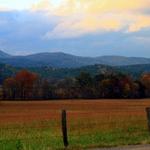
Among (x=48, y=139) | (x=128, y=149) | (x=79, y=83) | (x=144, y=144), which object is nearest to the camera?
(x=128, y=149)

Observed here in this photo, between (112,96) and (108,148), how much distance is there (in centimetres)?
8562

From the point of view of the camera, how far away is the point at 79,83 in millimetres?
111125

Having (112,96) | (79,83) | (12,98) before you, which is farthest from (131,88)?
(12,98)

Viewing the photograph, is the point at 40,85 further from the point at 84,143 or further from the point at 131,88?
the point at 84,143

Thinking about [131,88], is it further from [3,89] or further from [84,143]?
[84,143]

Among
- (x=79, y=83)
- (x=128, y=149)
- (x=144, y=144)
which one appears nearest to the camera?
(x=128, y=149)

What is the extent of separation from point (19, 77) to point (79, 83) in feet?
49.2

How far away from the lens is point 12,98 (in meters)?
96.6

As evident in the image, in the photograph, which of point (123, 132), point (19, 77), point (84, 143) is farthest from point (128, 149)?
point (19, 77)

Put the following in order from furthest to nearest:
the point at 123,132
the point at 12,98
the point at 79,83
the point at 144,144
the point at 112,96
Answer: the point at 79,83, the point at 112,96, the point at 12,98, the point at 123,132, the point at 144,144

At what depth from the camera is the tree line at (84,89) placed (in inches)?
3871

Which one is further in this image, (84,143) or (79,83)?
(79,83)

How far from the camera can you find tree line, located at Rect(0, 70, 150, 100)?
9831 centimetres

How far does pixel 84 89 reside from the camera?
10438cm
